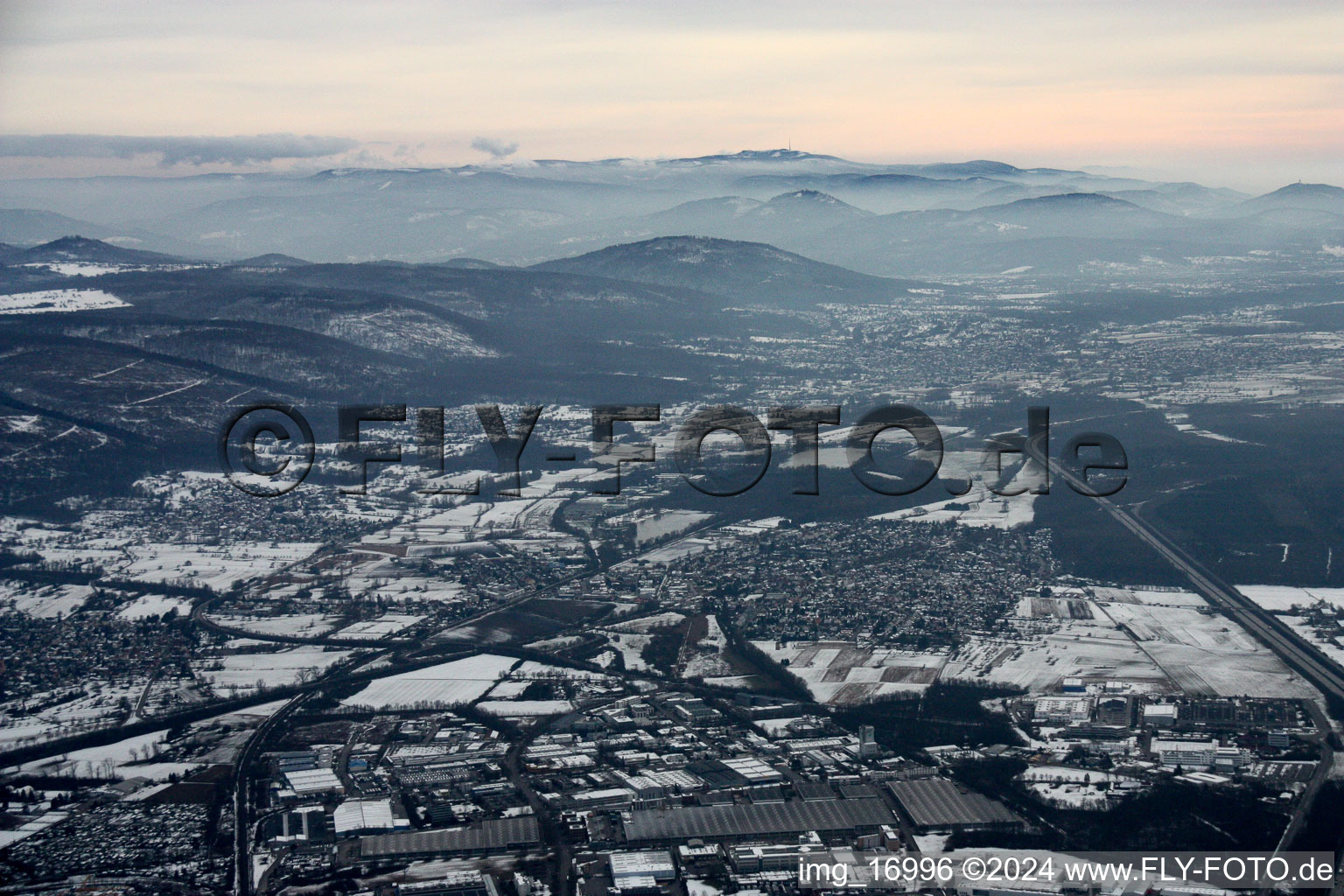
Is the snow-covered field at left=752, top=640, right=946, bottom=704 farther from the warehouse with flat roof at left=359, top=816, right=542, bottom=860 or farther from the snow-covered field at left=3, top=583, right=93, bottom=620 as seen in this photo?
the snow-covered field at left=3, top=583, right=93, bottom=620

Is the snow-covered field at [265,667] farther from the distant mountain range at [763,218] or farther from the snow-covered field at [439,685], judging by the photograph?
the distant mountain range at [763,218]

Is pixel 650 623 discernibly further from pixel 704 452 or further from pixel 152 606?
pixel 704 452

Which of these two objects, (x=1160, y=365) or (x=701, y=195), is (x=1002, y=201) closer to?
(x=701, y=195)

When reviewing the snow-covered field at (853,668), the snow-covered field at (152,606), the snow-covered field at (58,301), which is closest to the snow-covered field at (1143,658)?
the snow-covered field at (853,668)

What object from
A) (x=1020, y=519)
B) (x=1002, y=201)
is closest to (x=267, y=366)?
(x=1020, y=519)

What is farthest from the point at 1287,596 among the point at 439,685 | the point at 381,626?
the point at 381,626

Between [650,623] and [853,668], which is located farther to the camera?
[650,623]
